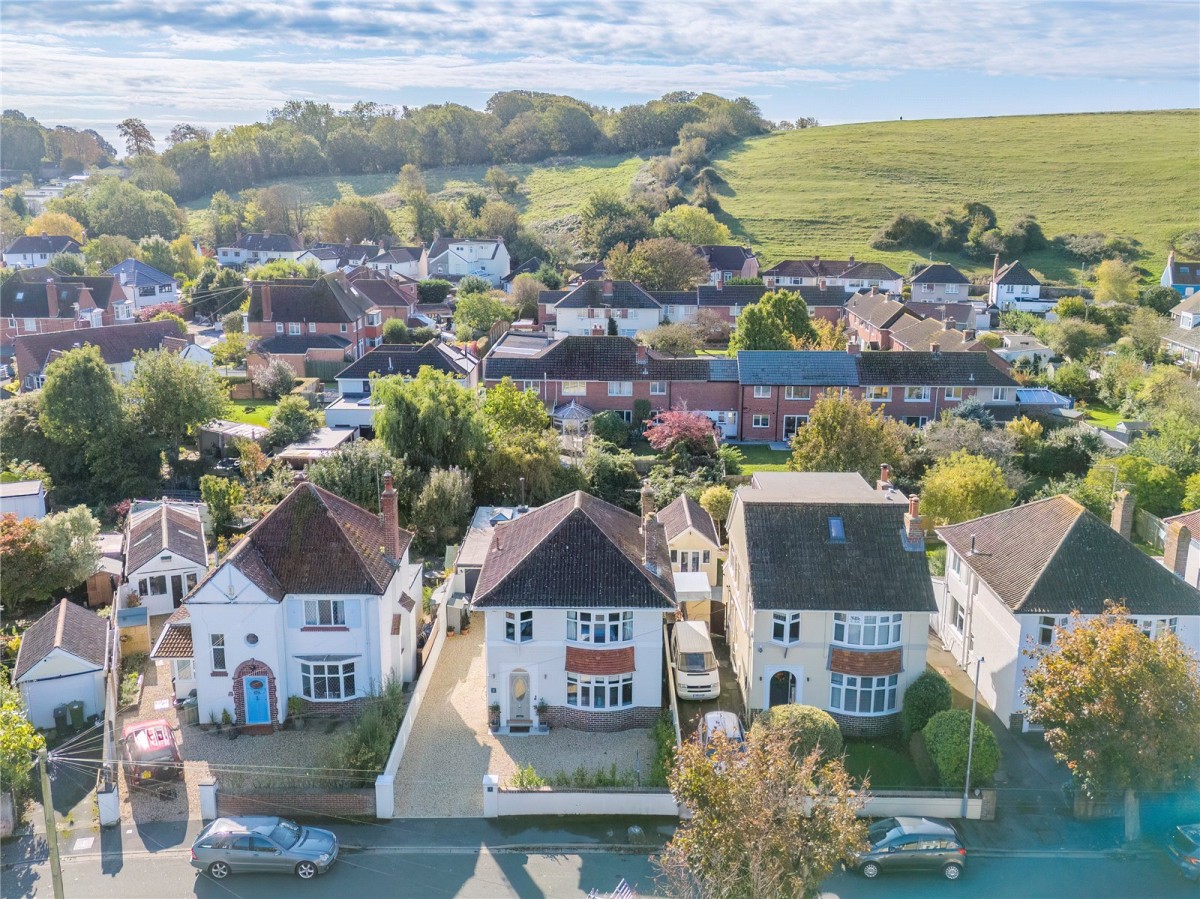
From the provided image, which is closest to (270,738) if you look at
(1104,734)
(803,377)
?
(1104,734)

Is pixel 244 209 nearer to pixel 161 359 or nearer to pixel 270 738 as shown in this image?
pixel 161 359

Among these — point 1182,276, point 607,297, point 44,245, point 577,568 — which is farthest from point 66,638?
point 1182,276

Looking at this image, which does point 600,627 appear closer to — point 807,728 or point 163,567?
point 807,728

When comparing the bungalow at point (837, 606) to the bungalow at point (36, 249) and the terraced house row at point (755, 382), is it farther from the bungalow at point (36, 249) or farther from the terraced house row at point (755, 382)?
the bungalow at point (36, 249)

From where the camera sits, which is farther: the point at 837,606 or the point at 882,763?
the point at 837,606

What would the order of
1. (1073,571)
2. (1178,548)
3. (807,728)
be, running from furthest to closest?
(1178,548)
(1073,571)
(807,728)

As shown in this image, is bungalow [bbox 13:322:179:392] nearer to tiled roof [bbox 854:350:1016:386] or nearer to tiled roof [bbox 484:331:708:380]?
tiled roof [bbox 484:331:708:380]
